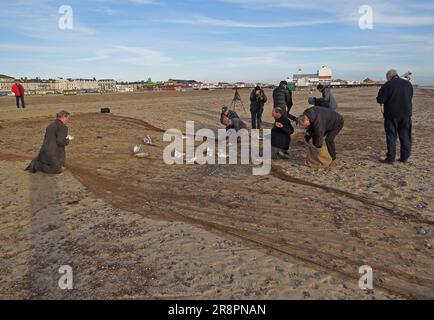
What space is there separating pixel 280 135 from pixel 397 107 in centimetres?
253

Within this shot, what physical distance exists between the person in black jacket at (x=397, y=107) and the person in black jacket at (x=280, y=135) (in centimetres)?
205

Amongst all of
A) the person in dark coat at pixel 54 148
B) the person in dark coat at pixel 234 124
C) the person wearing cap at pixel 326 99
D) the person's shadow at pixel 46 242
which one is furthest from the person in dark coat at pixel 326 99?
the person's shadow at pixel 46 242

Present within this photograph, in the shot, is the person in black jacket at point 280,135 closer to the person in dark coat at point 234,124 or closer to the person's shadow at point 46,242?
the person in dark coat at point 234,124

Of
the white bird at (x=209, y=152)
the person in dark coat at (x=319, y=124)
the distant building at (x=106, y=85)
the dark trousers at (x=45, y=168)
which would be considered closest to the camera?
the person in dark coat at (x=319, y=124)

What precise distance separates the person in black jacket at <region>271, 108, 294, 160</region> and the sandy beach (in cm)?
42

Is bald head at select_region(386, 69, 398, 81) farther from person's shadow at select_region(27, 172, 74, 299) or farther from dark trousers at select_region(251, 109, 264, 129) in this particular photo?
→ person's shadow at select_region(27, 172, 74, 299)

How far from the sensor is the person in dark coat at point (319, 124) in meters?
6.93

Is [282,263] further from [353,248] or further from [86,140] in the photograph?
[86,140]

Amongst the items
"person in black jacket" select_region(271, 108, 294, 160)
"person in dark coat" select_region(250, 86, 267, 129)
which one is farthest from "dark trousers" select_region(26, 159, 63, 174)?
"person in dark coat" select_region(250, 86, 267, 129)

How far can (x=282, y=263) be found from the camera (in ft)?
12.3

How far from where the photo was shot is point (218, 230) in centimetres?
461

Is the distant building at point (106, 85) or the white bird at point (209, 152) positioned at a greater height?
the distant building at point (106, 85)
